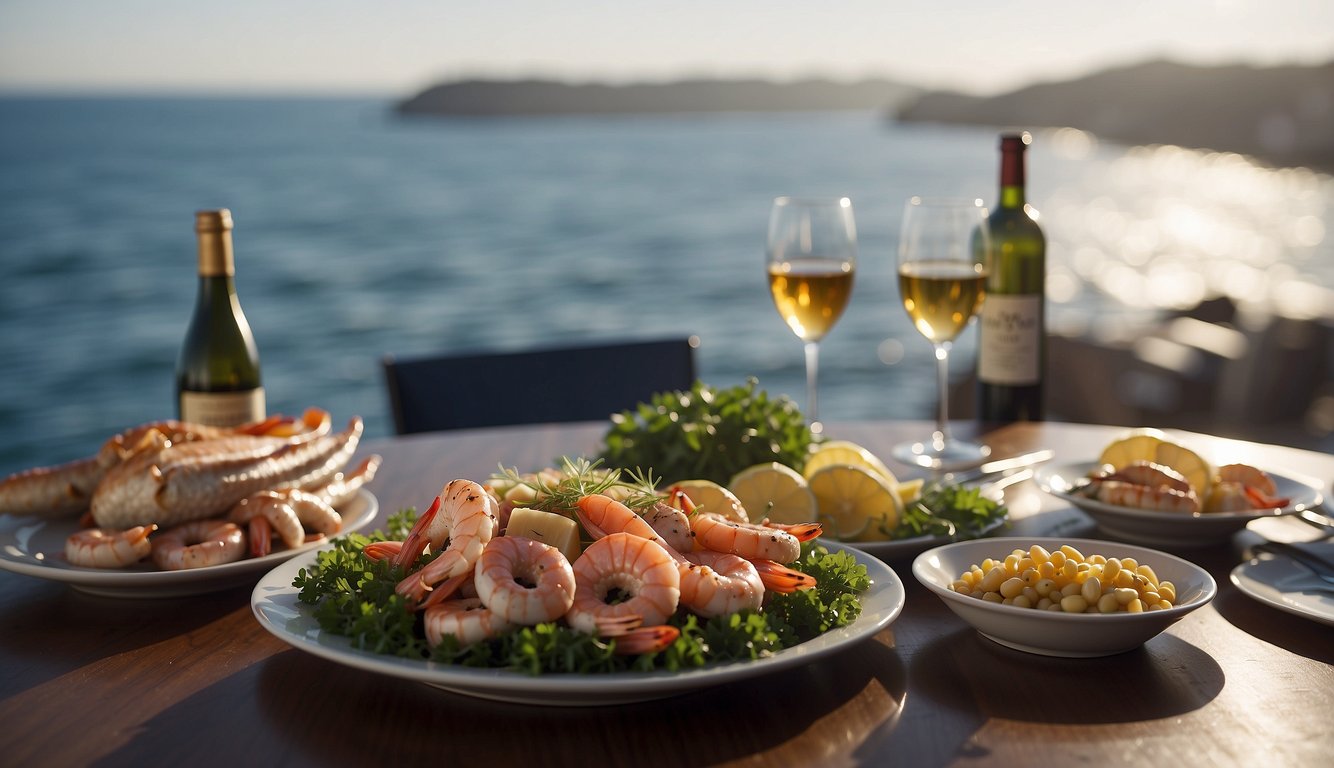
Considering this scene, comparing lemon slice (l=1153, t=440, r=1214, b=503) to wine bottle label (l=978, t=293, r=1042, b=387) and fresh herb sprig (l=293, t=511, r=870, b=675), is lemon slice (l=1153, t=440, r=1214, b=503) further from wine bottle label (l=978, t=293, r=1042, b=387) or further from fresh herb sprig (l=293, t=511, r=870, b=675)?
fresh herb sprig (l=293, t=511, r=870, b=675)

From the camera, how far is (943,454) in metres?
2.05

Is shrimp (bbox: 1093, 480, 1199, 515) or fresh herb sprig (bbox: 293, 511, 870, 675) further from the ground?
fresh herb sprig (bbox: 293, 511, 870, 675)

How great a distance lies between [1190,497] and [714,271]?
19.4 metres

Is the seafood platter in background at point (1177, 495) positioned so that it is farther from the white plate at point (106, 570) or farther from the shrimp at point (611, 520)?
the white plate at point (106, 570)

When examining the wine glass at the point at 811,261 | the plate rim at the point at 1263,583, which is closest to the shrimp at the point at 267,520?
the wine glass at the point at 811,261

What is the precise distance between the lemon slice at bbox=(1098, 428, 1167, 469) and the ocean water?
5.99 metres

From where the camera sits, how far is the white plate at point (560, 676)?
0.95 m

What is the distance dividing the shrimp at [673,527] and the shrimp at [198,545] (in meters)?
0.54

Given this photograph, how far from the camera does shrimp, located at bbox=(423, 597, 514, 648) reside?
0.99 meters

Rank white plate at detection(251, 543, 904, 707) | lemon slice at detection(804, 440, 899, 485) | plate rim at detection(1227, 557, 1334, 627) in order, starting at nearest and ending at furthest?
white plate at detection(251, 543, 904, 707), plate rim at detection(1227, 557, 1334, 627), lemon slice at detection(804, 440, 899, 485)

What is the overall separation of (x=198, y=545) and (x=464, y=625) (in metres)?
0.52

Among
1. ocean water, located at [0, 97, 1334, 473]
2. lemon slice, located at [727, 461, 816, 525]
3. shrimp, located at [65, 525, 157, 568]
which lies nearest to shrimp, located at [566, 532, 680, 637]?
lemon slice, located at [727, 461, 816, 525]

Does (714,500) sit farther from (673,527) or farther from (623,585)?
(623,585)

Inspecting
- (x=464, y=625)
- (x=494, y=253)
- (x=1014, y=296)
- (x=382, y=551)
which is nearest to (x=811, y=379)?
(x=1014, y=296)
